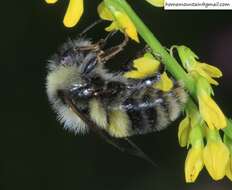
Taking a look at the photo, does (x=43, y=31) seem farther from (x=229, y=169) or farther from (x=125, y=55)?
(x=229, y=169)

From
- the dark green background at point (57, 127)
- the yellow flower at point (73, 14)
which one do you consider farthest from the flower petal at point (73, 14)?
the dark green background at point (57, 127)

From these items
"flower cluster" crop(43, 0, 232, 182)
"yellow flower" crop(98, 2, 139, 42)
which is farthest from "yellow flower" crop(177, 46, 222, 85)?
"yellow flower" crop(98, 2, 139, 42)

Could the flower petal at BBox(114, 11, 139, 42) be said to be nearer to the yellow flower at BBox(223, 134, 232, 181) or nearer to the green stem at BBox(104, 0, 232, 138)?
the green stem at BBox(104, 0, 232, 138)

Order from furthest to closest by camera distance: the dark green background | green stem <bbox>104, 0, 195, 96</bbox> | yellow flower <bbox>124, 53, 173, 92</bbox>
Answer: the dark green background
yellow flower <bbox>124, 53, 173, 92</bbox>
green stem <bbox>104, 0, 195, 96</bbox>

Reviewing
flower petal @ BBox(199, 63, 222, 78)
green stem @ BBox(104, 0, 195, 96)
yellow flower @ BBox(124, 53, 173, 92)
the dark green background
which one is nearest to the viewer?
green stem @ BBox(104, 0, 195, 96)

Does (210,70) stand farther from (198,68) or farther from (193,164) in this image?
(193,164)

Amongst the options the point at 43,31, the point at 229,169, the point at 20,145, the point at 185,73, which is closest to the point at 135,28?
the point at 185,73

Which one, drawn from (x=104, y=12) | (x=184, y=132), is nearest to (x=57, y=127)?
(x=184, y=132)

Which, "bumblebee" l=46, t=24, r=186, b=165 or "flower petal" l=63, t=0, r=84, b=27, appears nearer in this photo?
"flower petal" l=63, t=0, r=84, b=27
